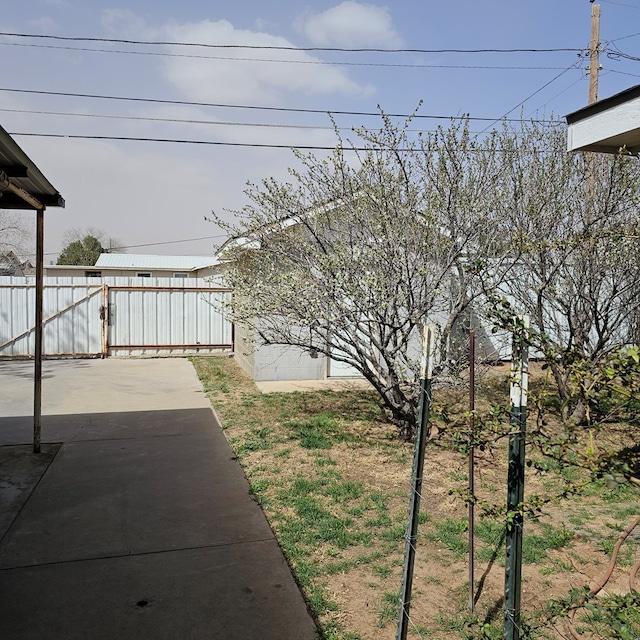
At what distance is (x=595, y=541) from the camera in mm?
3607

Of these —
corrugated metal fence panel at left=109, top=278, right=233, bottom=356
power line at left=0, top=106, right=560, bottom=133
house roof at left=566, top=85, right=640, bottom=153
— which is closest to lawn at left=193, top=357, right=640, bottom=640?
house roof at left=566, top=85, right=640, bottom=153

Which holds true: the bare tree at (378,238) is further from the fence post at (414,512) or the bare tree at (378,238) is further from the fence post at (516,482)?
the fence post at (516,482)

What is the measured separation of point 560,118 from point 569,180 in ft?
3.57

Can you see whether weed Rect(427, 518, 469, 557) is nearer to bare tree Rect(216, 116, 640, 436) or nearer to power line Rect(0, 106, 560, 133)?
bare tree Rect(216, 116, 640, 436)

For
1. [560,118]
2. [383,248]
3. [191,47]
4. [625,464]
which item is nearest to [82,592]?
[625,464]

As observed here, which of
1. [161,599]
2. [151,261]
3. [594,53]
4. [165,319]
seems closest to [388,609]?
[161,599]

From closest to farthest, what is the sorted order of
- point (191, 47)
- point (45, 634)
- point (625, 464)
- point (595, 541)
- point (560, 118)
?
point (625, 464)
point (45, 634)
point (595, 541)
point (560, 118)
point (191, 47)

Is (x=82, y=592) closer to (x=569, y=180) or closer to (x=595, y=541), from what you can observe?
(x=595, y=541)

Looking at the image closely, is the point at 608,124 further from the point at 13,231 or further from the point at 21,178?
the point at 13,231

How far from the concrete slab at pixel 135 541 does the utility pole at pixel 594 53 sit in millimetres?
9405

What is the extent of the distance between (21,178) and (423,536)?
4.31 meters

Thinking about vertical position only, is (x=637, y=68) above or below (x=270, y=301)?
above

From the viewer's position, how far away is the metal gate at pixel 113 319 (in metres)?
12.0

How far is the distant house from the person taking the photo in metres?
22.5
